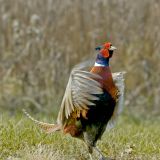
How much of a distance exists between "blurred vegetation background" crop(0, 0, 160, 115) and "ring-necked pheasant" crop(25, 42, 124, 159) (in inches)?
177

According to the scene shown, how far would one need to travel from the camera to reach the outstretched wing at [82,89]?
4227mm

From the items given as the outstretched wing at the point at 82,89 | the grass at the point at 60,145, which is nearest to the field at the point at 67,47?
the grass at the point at 60,145

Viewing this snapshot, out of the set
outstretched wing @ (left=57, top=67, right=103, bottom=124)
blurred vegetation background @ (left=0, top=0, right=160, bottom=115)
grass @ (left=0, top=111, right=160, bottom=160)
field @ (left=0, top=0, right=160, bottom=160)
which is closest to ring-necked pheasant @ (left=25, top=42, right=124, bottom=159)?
outstretched wing @ (left=57, top=67, right=103, bottom=124)

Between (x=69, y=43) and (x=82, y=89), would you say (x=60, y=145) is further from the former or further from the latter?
(x=69, y=43)

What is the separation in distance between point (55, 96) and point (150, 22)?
1667 mm

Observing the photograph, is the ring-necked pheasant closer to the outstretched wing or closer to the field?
the outstretched wing

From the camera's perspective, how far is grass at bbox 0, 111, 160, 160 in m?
4.58

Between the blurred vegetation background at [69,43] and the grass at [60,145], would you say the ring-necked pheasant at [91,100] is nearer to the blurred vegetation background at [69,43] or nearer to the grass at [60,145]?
the grass at [60,145]

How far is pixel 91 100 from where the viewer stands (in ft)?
14.0

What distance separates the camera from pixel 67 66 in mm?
9211

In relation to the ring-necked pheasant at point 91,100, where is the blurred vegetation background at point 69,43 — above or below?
below

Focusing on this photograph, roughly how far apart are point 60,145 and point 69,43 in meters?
4.59

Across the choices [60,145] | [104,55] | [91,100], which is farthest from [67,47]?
[91,100]

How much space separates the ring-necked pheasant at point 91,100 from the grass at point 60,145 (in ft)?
0.75
